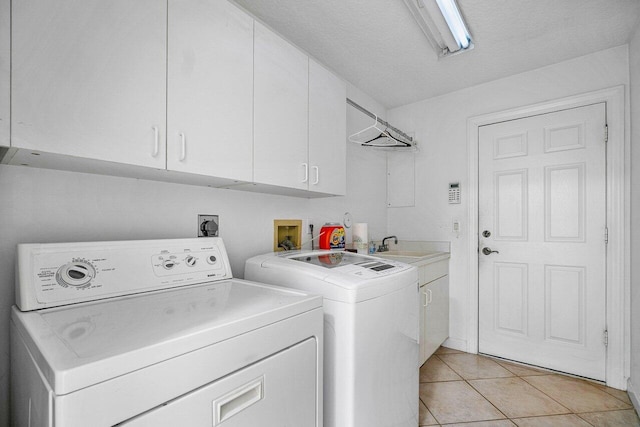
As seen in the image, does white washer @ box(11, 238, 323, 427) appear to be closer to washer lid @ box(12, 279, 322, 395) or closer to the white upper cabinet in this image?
washer lid @ box(12, 279, 322, 395)

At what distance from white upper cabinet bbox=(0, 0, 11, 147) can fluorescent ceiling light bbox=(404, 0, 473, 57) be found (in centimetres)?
171

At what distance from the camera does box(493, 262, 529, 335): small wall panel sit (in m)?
2.57

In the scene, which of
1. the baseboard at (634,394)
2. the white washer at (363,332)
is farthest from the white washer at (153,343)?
the baseboard at (634,394)

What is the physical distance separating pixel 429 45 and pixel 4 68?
2281 millimetres

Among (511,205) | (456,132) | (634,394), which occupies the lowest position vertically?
(634,394)

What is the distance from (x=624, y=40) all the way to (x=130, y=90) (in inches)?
124

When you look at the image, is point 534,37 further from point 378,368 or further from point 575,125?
Answer: point 378,368

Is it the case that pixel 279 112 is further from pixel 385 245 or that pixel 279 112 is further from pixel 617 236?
pixel 617 236

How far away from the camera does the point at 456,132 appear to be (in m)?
2.92

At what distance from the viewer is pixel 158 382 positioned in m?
0.64

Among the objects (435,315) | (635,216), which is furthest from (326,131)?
(635,216)

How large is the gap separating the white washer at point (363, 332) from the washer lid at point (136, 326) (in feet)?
0.64

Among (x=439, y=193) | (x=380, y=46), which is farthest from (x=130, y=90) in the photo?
(x=439, y=193)

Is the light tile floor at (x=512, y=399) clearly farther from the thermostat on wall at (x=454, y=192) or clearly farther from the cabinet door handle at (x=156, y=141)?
the cabinet door handle at (x=156, y=141)
